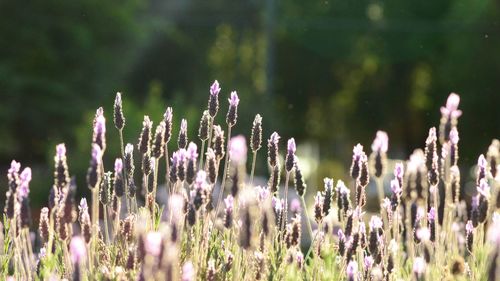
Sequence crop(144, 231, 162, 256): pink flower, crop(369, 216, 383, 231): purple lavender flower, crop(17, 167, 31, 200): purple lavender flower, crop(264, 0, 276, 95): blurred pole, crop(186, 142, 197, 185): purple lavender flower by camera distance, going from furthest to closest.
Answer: crop(264, 0, 276, 95): blurred pole < crop(369, 216, 383, 231): purple lavender flower < crop(186, 142, 197, 185): purple lavender flower < crop(17, 167, 31, 200): purple lavender flower < crop(144, 231, 162, 256): pink flower

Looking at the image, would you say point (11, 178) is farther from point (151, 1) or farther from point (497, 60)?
point (497, 60)

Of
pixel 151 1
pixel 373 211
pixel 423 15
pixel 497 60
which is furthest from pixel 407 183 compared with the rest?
pixel 423 15

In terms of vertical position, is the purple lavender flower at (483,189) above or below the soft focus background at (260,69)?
below

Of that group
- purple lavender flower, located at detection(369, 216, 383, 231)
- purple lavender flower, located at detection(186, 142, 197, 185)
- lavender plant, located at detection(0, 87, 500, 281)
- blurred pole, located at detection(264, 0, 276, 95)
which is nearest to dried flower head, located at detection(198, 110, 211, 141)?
lavender plant, located at detection(0, 87, 500, 281)

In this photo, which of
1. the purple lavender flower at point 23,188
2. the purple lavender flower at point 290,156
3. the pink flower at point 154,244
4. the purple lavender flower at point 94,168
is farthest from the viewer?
the purple lavender flower at point 290,156

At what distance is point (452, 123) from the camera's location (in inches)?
99.7

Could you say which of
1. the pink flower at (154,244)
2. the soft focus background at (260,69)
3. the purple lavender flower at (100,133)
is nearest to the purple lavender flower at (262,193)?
the purple lavender flower at (100,133)

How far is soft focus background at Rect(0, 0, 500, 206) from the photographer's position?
1484 cm

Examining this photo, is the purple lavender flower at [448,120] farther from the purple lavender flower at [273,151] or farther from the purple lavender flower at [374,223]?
the purple lavender flower at [273,151]

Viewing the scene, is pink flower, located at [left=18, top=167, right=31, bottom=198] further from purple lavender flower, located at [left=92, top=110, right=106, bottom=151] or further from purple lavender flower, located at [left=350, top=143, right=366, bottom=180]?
purple lavender flower, located at [left=350, top=143, right=366, bottom=180]

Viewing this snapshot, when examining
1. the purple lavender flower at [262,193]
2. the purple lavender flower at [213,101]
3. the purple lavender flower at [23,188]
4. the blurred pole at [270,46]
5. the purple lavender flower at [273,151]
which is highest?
the blurred pole at [270,46]

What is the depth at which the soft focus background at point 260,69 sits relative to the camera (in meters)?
14.8

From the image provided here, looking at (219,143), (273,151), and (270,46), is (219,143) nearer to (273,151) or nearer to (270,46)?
(273,151)

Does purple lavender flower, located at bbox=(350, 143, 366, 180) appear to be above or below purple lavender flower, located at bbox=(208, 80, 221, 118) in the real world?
below
